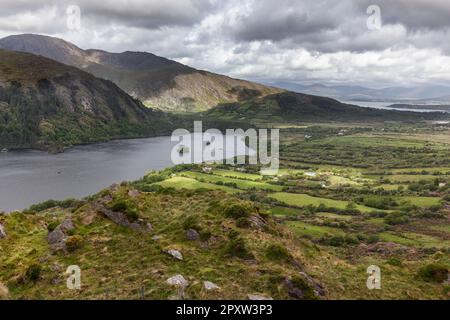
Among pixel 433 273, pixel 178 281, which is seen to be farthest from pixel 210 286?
pixel 433 273

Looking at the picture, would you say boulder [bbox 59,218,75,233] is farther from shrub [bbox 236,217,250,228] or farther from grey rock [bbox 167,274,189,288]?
shrub [bbox 236,217,250,228]

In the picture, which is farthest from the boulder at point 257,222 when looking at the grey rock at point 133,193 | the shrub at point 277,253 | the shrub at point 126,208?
the grey rock at point 133,193

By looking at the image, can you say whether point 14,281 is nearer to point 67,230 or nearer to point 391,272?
point 67,230

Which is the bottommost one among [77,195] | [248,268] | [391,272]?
[77,195]

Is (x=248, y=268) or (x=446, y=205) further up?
(x=248, y=268)

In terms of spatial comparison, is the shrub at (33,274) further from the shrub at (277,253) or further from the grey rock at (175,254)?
the shrub at (277,253)
